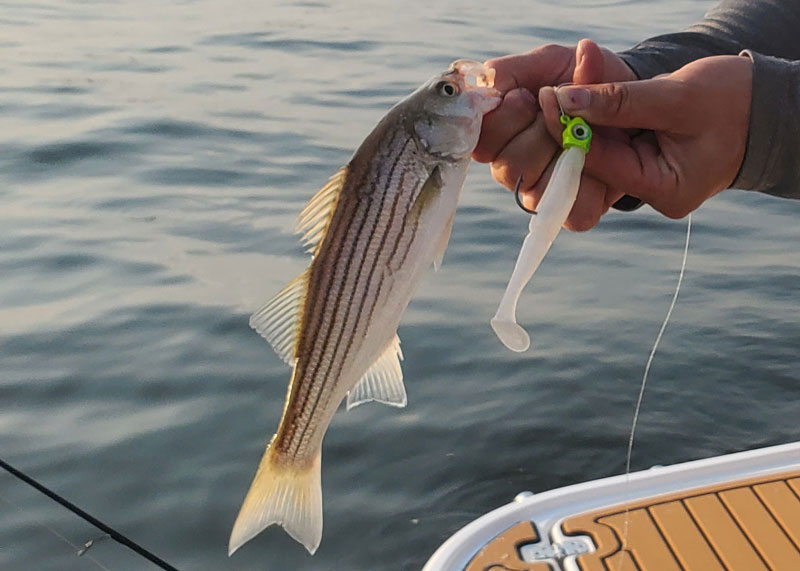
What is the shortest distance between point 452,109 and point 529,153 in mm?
495

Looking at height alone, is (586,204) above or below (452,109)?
below

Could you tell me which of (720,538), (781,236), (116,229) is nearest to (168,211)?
(116,229)

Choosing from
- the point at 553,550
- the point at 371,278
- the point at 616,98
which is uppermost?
the point at 616,98

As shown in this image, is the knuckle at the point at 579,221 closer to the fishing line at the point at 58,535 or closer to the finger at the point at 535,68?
the finger at the point at 535,68

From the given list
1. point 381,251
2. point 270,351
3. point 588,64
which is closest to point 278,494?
point 381,251

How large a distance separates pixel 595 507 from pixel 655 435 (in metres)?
1.74

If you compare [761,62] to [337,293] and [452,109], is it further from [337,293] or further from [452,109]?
[337,293]

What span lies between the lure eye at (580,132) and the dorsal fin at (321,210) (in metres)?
0.59

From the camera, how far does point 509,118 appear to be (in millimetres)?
2561

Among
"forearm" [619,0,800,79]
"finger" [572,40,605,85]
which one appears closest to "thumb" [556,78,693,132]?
"finger" [572,40,605,85]

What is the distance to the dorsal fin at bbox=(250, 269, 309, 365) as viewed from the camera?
6.61 ft

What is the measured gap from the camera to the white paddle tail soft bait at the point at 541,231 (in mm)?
1979

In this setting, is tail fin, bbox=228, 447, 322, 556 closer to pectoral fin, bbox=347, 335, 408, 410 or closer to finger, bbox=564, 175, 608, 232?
pectoral fin, bbox=347, 335, 408, 410

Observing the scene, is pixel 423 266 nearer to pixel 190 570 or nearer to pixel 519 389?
pixel 190 570
